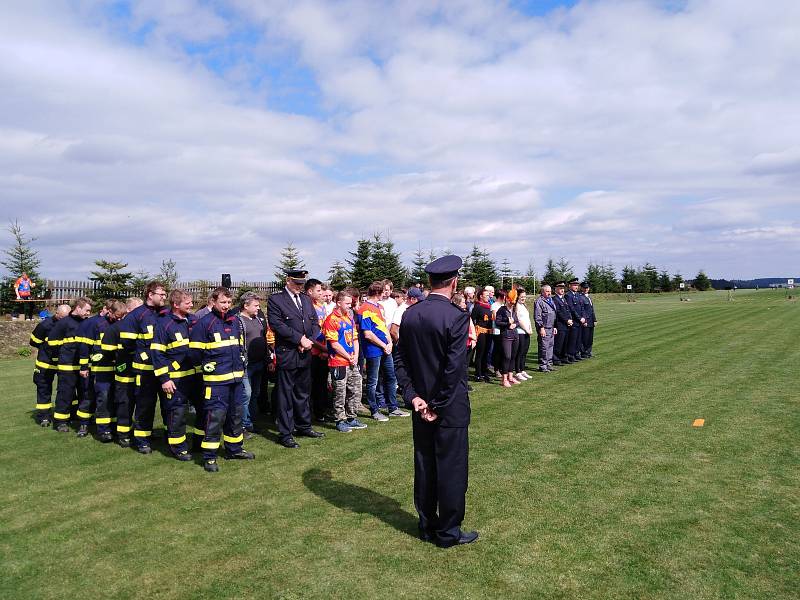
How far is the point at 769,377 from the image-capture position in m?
11.9

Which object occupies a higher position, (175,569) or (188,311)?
(188,311)

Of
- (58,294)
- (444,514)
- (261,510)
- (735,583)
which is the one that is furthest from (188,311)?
(58,294)

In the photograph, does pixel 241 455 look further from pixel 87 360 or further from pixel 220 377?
pixel 87 360

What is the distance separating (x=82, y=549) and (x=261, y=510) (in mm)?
1504

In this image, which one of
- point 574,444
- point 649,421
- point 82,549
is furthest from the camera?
point 649,421

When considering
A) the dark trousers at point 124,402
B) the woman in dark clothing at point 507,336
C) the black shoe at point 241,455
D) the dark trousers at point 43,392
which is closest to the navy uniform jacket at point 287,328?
the black shoe at point 241,455

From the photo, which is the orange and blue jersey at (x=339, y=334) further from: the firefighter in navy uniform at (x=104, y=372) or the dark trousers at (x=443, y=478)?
the dark trousers at (x=443, y=478)

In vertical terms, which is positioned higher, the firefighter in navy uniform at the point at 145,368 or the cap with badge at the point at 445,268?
the cap with badge at the point at 445,268

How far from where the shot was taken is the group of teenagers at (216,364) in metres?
6.93

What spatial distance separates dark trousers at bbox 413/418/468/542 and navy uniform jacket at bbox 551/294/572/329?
35.2 feet

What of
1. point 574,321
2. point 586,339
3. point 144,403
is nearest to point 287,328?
point 144,403

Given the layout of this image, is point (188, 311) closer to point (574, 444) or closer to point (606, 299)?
point (574, 444)

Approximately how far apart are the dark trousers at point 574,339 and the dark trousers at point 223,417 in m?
10.4

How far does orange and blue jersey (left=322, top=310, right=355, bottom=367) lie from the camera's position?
26.9 ft
